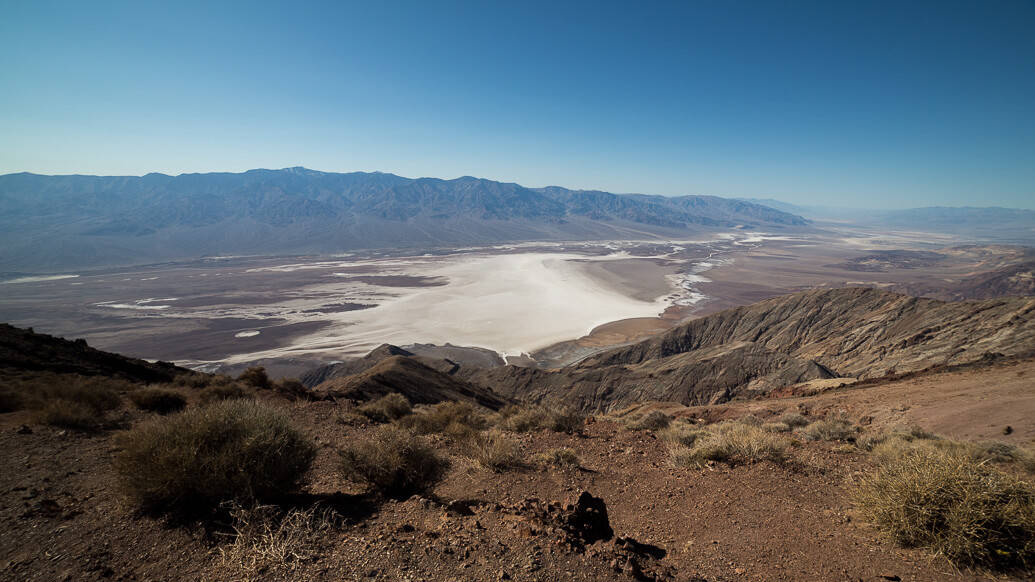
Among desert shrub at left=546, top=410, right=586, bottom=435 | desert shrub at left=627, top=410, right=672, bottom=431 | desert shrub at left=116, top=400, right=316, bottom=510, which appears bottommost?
desert shrub at left=627, top=410, right=672, bottom=431

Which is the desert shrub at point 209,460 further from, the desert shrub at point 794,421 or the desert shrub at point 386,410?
the desert shrub at point 794,421

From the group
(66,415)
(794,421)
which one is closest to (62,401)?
(66,415)

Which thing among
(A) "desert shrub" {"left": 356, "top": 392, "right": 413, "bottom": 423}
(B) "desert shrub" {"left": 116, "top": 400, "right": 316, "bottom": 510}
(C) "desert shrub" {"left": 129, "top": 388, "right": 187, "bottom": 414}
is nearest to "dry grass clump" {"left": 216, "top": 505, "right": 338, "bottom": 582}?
(B) "desert shrub" {"left": 116, "top": 400, "right": 316, "bottom": 510}

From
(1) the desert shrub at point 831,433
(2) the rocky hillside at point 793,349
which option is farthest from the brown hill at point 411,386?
(1) the desert shrub at point 831,433

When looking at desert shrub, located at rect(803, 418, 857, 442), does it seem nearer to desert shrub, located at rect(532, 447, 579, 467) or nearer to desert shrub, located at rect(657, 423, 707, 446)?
desert shrub, located at rect(657, 423, 707, 446)

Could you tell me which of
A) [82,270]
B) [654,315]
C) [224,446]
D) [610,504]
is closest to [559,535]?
[610,504]

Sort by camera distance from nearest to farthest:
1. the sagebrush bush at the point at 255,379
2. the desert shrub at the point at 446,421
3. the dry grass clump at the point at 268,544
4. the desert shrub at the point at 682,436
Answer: the dry grass clump at the point at 268,544, the desert shrub at the point at 682,436, the desert shrub at the point at 446,421, the sagebrush bush at the point at 255,379

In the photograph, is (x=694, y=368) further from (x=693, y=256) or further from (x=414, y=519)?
(x=693, y=256)
